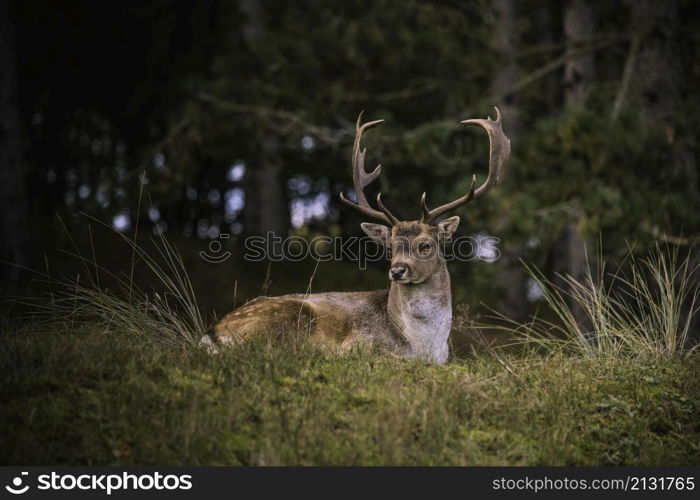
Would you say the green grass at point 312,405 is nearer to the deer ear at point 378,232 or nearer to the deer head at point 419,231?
the deer head at point 419,231

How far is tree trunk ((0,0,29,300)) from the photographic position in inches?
493

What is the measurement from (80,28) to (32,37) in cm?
88

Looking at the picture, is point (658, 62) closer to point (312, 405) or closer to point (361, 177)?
point (361, 177)

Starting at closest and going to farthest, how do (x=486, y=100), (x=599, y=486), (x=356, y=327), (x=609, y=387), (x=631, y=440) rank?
(x=599, y=486) < (x=631, y=440) < (x=609, y=387) < (x=356, y=327) < (x=486, y=100)

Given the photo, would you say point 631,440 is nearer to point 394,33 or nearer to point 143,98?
point 394,33

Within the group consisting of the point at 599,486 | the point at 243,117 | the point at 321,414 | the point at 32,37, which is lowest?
the point at 599,486

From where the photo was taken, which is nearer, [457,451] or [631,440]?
[457,451]

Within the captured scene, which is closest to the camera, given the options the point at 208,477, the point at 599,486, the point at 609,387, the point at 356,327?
the point at 208,477

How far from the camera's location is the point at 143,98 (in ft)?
55.5

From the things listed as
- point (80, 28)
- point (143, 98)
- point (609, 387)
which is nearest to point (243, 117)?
point (143, 98)

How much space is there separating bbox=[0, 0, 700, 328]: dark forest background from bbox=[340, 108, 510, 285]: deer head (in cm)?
340

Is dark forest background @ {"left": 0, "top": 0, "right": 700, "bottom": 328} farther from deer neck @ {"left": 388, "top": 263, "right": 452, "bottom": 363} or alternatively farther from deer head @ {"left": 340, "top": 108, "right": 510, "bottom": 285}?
deer neck @ {"left": 388, "top": 263, "right": 452, "bottom": 363}

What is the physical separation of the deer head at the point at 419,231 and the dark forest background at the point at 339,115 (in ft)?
11.1

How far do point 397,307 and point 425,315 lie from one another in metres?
0.28
